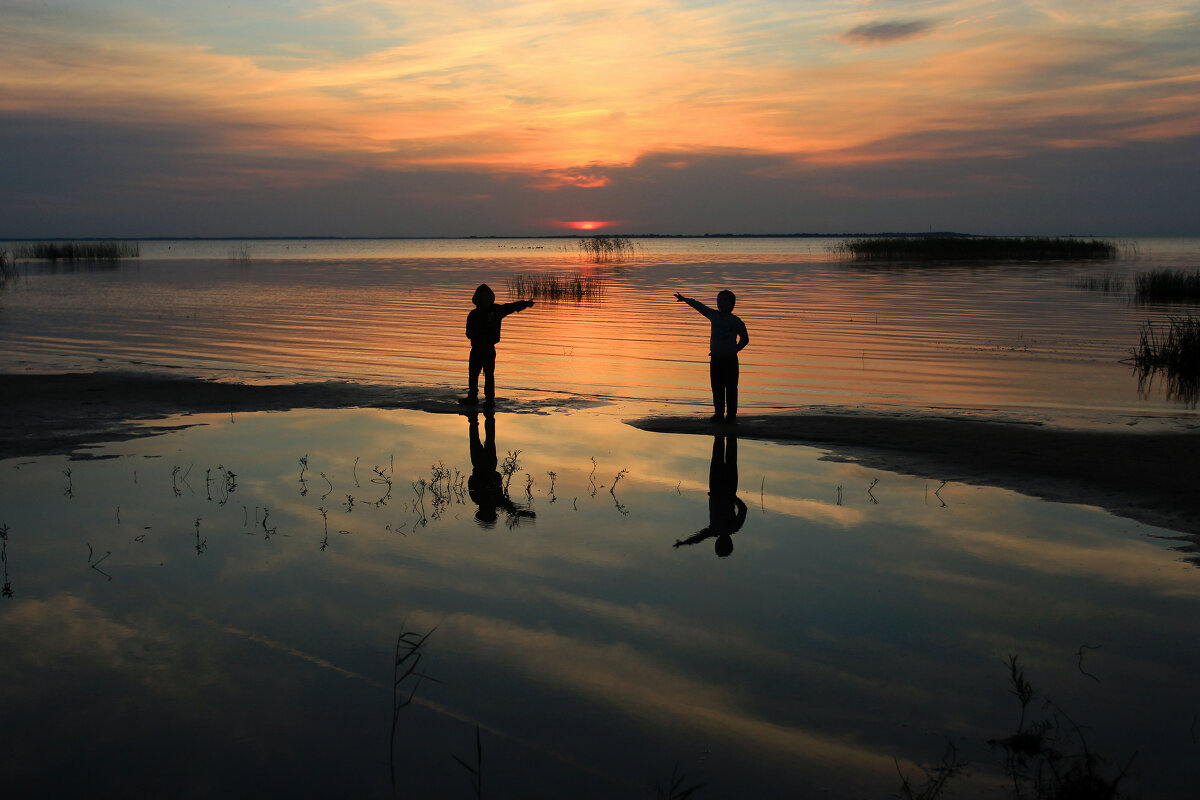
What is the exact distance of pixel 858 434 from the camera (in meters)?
12.7

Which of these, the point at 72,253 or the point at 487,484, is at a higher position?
the point at 72,253

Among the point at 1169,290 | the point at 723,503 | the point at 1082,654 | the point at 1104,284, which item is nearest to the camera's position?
the point at 1082,654

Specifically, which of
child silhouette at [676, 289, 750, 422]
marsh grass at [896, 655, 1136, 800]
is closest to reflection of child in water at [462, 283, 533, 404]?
child silhouette at [676, 289, 750, 422]

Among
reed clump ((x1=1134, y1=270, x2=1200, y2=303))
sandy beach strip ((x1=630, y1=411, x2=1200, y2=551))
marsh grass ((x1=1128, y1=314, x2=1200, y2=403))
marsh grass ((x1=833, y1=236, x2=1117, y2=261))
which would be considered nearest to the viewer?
sandy beach strip ((x1=630, y1=411, x2=1200, y2=551))

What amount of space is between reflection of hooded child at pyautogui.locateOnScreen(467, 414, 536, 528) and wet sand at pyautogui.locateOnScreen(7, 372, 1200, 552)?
104 inches

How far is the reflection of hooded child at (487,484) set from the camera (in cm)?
909

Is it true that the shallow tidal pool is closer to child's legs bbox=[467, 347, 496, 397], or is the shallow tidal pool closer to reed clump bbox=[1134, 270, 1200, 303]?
child's legs bbox=[467, 347, 496, 397]

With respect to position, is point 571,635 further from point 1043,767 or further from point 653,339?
point 653,339

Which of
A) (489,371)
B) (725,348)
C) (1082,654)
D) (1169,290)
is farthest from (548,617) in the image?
(1169,290)

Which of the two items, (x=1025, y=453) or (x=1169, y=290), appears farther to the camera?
(x=1169, y=290)

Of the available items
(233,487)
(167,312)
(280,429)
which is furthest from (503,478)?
(167,312)

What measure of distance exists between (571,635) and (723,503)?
364 centimetres

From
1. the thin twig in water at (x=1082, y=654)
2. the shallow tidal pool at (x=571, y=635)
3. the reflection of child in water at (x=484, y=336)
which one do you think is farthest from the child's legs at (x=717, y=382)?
the thin twig in water at (x=1082, y=654)

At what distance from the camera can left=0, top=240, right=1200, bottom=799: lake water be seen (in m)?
4.74
